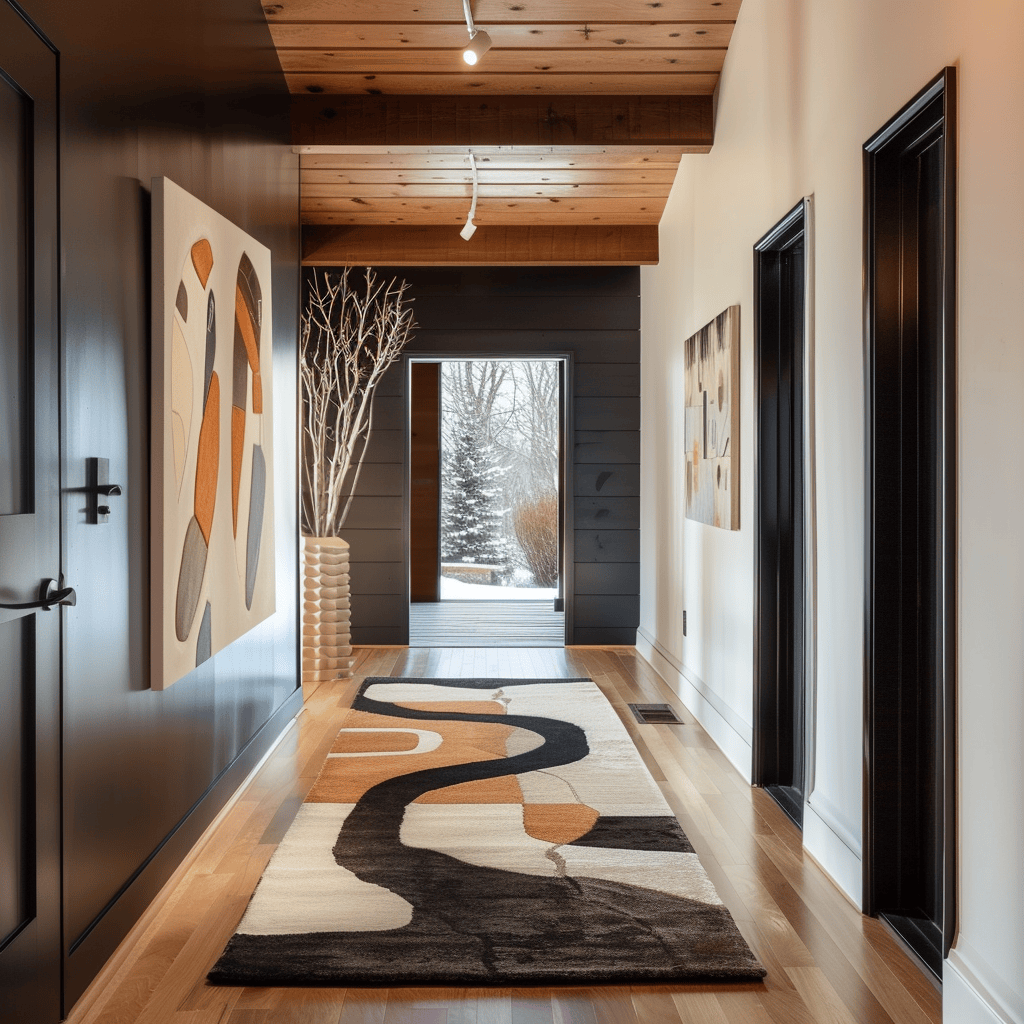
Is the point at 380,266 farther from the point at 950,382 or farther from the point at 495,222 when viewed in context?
the point at 950,382

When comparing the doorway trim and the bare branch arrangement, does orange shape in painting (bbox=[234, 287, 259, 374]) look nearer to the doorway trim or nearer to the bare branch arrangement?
the bare branch arrangement

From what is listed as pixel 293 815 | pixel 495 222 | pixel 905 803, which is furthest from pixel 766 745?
pixel 495 222

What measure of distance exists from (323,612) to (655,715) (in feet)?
6.60

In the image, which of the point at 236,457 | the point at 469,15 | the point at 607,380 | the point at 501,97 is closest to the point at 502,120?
the point at 501,97

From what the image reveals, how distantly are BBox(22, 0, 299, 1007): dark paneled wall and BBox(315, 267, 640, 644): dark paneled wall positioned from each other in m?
3.25

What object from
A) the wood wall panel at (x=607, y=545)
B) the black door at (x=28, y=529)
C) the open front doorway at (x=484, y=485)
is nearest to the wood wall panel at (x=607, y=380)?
the wood wall panel at (x=607, y=545)

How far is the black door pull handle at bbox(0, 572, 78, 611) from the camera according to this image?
1.82 meters

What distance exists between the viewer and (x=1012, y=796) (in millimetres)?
1740

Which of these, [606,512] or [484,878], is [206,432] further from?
[606,512]

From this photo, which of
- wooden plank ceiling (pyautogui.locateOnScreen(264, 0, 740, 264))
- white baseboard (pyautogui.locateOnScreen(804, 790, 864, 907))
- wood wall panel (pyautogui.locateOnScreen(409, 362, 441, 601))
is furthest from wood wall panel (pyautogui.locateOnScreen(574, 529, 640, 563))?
white baseboard (pyautogui.locateOnScreen(804, 790, 864, 907))

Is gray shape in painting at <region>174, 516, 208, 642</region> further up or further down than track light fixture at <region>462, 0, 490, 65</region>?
further down

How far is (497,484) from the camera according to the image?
899 cm

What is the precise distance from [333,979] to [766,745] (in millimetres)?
1978

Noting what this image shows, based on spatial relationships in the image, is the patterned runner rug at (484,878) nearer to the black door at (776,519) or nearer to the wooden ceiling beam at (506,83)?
the black door at (776,519)
